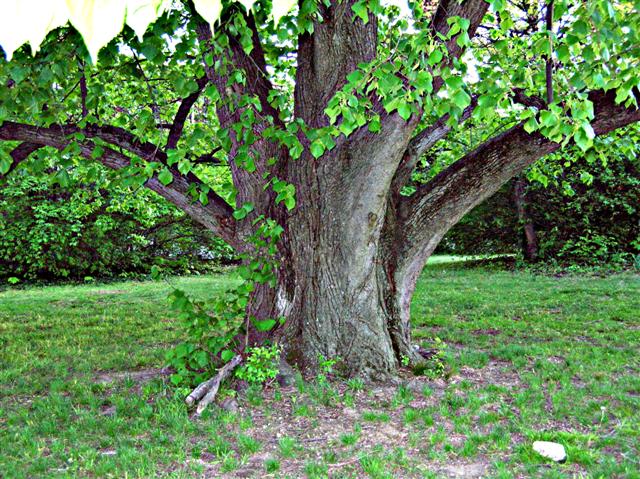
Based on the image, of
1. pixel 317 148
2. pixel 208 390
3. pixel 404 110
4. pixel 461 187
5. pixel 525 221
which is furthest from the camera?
pixel 525 221

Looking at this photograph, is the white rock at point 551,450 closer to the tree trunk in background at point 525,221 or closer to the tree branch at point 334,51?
the tree branch at point 334,51

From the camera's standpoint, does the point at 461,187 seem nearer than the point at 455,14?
No

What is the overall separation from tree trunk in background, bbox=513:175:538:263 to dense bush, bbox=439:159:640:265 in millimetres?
111

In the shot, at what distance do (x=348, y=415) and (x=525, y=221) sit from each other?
437 inches

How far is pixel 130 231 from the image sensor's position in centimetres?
1372

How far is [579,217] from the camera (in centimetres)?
1315

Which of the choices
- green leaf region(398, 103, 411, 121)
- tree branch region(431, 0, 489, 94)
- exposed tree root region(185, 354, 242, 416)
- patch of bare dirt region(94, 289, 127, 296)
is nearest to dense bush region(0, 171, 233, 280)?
patch of bare dirt region(94, 289, 127, 296)

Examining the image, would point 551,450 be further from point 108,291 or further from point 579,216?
point 579,216

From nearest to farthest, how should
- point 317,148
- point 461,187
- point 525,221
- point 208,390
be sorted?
point 317,148 → point 208,390 → point 461,187 → point 525,221

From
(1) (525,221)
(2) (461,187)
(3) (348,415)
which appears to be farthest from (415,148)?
(1) (525,221)

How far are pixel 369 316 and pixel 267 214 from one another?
1273 mm

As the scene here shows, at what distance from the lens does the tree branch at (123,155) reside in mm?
4434

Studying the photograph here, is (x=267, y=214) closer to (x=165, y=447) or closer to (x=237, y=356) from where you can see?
(x=237, y=356)

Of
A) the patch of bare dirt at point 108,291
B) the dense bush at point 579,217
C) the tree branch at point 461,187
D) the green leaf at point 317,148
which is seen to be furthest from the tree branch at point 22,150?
the dense bush at point 579,217
